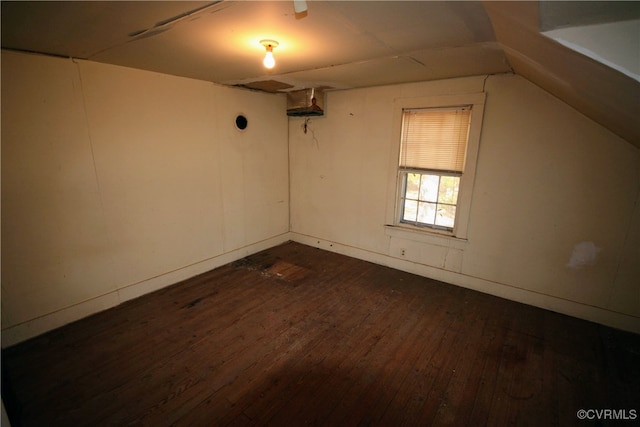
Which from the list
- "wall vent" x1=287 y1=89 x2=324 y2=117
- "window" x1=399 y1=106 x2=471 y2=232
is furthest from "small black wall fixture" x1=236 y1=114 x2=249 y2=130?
"window" x1=399 y1=106 x2=471 y2=232

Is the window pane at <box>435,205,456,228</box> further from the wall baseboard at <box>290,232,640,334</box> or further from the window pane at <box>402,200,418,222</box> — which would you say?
the wall baseboard at <box>290,232,640,334</box>

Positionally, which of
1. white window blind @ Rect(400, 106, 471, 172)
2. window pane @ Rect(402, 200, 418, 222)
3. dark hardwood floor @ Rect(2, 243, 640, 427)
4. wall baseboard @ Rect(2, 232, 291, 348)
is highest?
white window blind @ Rect(400, 106, 471, 172)

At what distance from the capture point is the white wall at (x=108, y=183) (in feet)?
7.44

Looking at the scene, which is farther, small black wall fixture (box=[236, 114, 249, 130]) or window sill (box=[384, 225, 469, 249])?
small black wall fixture (box=[236, 114, 249, 130])

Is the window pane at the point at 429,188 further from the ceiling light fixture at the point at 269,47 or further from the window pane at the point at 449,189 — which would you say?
the ceiling light fixture at the point at 269,47

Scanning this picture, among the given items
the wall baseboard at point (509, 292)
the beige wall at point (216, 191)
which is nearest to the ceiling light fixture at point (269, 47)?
the beige wall at point (216, 191)

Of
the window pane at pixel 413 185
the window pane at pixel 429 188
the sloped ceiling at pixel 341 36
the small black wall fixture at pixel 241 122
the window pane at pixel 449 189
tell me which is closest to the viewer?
the sloped ceiling at pixel 341 36

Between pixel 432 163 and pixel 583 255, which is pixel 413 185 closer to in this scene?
pixel 432 163

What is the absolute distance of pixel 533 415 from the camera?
179 cm

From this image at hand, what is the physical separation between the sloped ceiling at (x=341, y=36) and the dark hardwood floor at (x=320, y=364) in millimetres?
1829

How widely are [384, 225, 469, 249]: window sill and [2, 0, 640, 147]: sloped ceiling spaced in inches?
66.2

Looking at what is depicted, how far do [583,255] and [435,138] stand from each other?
73.3 inches

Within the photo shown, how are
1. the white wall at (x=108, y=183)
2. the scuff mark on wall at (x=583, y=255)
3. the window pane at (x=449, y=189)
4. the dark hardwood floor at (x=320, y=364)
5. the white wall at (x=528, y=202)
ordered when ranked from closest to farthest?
1. the dark hardwood floor at (x=320, y=364)
2. the white wall at (x=108, y=183)
3. the white wall at (x=528, y=202)
4. the scuff mark on wall at (x=583, y=255)
5. the window pane at (x=449, y=189)

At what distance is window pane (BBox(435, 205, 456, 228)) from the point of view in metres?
3.39
